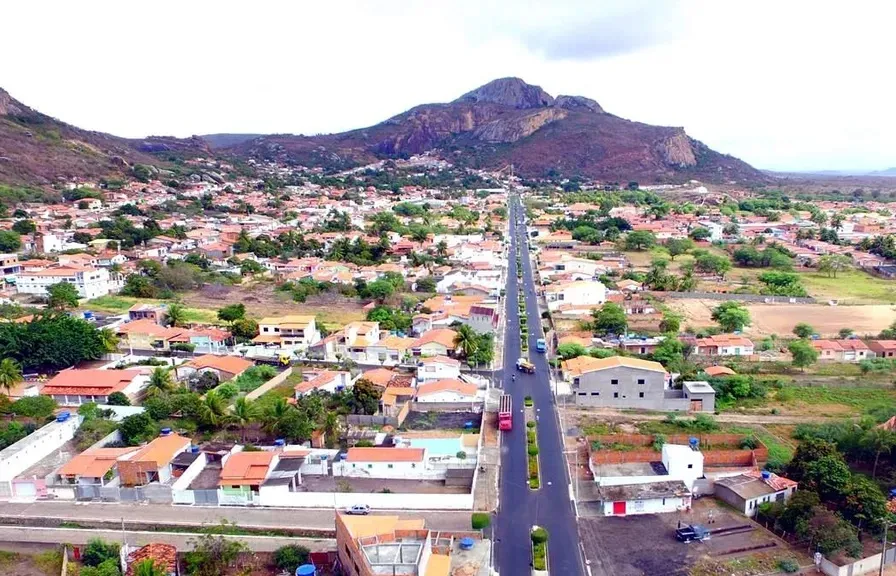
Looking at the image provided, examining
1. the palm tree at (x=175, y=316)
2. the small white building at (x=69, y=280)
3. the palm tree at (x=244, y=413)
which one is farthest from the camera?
the small white building at (x=69, y=280)

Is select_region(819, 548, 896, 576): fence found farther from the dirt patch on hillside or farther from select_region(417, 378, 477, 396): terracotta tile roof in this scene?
the dirt patch on hillside

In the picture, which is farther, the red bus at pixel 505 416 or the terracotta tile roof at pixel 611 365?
the terracotta tile roof at pixel 611 365

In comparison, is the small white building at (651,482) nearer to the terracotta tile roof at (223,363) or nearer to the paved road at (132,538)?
the paved road at (132,538)

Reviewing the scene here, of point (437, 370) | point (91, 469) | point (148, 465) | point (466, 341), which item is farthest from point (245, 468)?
point (466, 341)

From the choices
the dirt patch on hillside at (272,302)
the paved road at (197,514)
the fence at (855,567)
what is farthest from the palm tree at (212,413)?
the fence at (855,567)

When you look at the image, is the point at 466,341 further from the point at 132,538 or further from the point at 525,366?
the point at 132,538

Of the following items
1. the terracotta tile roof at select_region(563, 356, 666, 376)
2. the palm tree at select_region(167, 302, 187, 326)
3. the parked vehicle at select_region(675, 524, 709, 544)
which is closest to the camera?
the parked vehicle at select_region(675, 524, 709, 544)

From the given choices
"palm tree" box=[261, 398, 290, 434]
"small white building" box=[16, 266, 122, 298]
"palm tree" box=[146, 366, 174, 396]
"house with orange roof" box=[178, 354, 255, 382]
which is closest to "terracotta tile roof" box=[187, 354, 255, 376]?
"house with orange roof" box=[178, 354, 255, 382]
